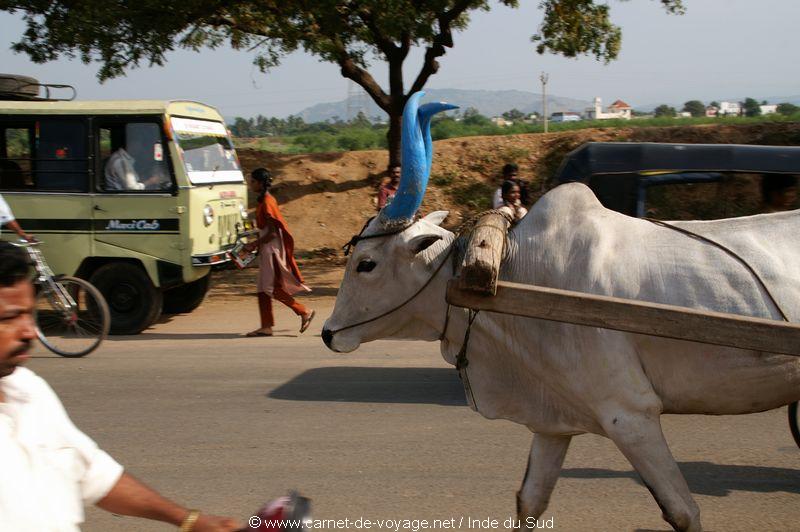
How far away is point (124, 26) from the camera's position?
45.6 feet

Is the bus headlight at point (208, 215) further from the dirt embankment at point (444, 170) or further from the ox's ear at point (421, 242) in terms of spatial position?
the ox's ear at point (421, 242)

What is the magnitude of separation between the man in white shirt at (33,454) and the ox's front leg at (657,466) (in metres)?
1.60

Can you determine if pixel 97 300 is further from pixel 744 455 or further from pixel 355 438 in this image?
pixel 744 455

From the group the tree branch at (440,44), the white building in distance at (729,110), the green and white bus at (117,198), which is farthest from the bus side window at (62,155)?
the white building in distance at (729,110)

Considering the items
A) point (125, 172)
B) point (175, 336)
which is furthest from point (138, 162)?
point (175, 336)

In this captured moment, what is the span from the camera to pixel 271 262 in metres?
9.52

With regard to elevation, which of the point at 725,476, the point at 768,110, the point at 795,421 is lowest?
the point at 725,476

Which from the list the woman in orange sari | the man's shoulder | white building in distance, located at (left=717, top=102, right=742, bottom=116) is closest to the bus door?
the woman in orange sari

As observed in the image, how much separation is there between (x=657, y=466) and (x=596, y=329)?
551mm

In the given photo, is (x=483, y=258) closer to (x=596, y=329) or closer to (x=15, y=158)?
(x=596, y=329)

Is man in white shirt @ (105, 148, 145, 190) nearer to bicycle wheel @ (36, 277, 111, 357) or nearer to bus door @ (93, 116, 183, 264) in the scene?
bus door @ (93, 116, 183, 264)

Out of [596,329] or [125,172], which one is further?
[125,172]

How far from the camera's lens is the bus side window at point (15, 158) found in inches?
394

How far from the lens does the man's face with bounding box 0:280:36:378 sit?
207cm
